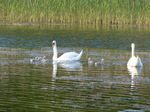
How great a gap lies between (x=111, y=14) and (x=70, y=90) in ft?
112

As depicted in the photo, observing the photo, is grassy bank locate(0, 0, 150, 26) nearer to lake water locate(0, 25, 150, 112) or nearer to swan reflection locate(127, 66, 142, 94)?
lake water locate(0, 25, 150, 112)

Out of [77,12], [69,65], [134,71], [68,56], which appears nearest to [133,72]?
[134,71]

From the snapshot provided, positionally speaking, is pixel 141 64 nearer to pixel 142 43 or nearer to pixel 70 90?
pixel 70 90

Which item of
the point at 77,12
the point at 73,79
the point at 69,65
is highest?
the point at 77,12

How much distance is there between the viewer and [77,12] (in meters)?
50.6

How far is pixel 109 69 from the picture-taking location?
2144cm

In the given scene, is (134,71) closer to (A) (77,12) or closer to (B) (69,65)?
(B) (69,65)

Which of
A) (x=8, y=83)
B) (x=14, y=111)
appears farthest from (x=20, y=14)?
(x=14, y=111)

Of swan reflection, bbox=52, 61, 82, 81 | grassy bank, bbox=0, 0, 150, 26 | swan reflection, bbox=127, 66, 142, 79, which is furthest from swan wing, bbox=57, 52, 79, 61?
grassy bank, bbox=0, 0, 150, 26

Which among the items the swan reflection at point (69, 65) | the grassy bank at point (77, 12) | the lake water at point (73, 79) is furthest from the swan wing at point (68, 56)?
the grassy bank at point (77, 12)

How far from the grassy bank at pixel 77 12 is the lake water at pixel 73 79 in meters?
12.3

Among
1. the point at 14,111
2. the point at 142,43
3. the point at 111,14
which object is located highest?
the point at 111,14

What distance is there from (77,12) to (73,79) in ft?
108

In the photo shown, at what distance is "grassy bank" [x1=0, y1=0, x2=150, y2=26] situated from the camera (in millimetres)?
48500
